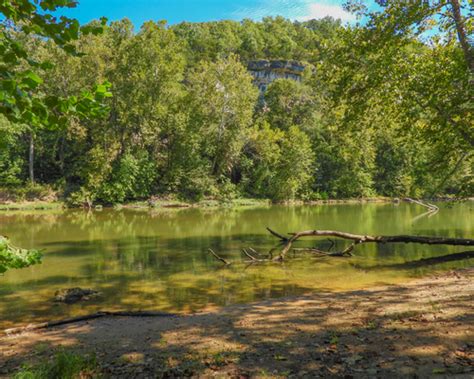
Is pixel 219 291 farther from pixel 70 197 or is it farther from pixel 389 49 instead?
pixel 70 197

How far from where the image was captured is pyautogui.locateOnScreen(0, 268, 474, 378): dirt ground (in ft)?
13.8

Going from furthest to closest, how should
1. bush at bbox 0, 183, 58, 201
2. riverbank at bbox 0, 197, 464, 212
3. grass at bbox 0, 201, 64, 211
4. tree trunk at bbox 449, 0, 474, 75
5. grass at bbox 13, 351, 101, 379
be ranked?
bush at bbox 0, 183, 58, 201, riverbank at bbox 0, 197, 464, 212, grass at bbox 0, 201, 64, 211, tree trunk at bbox 449, 0, 474, 75, grass at bbox 13, 351, 101, 379

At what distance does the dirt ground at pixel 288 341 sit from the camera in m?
4.21

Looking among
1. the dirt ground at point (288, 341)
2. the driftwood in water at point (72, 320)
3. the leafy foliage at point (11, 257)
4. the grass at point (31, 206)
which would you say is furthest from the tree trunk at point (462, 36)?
the grass at point (31, 206)

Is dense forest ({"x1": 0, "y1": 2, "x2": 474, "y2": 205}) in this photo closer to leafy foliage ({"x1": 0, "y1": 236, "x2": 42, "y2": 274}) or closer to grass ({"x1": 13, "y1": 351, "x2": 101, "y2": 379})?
grass ({"x1": 13, "y1": 351, "x2": 101, "y2": 379})

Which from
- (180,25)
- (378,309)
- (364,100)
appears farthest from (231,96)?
(180,25)

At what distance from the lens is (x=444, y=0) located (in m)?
11.1

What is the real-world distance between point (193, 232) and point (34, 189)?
2579 cm

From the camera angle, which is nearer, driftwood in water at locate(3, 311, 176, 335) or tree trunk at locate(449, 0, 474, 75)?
driftwood in water at locate(3, 311, 176, 335)

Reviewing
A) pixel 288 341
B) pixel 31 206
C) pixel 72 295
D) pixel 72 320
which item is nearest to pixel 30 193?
pixel 31 206

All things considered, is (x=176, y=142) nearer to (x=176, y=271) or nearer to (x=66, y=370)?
(x=176, y=271)

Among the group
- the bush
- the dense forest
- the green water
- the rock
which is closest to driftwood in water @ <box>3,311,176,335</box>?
the green water

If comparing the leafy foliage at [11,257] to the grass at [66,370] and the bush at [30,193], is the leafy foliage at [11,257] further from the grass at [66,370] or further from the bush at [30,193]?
the bush at [30,193]

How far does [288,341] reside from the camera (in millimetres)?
5211
